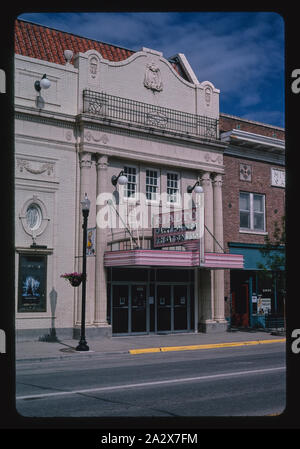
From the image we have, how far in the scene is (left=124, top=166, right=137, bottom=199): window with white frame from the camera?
2223cm

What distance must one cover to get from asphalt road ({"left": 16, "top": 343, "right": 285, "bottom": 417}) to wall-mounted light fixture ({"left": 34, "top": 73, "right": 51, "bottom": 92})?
32.0 feet

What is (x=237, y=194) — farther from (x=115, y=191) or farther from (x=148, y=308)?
(x=148, y=308)

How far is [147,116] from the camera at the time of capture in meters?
22.8

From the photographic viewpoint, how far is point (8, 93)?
6.17 ft

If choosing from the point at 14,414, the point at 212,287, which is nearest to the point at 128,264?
the point at 212,287

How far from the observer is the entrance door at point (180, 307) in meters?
23.8

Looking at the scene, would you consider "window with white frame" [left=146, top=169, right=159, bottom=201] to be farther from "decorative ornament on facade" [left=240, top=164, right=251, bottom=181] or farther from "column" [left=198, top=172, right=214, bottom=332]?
"decorative ornament on facade" [left=240, top=164, right=251, bottom=181]

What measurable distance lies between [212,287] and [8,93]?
22.7m

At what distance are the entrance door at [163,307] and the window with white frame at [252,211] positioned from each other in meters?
5.24

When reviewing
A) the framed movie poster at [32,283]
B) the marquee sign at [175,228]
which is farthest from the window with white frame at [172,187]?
the framed movie poster at [32,283]

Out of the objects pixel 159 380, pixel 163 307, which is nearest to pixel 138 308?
pixel 163 307

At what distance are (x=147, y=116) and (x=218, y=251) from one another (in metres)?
6.76

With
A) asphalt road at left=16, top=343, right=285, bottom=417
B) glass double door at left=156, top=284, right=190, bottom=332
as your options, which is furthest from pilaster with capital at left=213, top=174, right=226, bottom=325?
asphalt road at left=16, top=343, right=285, bottom=417

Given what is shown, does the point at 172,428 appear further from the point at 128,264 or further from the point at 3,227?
the point at 128,264
